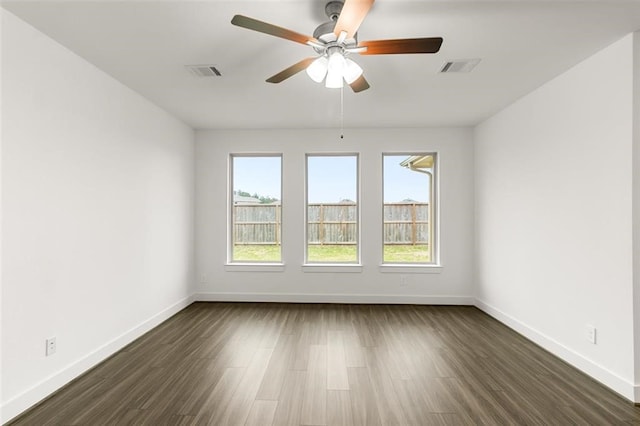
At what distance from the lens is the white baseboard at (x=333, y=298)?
4.77 meters

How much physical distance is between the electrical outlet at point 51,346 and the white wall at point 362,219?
252cm


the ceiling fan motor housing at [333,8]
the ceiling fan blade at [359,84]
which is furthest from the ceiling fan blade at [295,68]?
the ceiling fan blade at [359,84]

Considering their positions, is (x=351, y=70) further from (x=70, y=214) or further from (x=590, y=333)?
(x=590, y=333)

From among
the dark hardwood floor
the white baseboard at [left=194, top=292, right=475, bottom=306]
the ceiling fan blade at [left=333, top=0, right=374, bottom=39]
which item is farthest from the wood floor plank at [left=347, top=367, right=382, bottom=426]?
the ceiling fan blade at [left=333, top=0, right=374, bottom=39]

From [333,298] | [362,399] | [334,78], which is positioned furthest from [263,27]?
[333,298]

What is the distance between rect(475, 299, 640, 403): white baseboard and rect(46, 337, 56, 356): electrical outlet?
13.3ft

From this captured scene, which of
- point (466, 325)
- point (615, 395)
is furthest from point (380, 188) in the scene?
point (615, 395)

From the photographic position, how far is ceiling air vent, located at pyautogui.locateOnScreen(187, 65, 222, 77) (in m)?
2.85

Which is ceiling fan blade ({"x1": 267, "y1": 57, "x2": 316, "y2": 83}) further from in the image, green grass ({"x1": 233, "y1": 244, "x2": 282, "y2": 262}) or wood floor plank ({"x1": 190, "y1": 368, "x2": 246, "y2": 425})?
green grass ({"x1": 233, "y1": 244, "x2": 282, "y2": 262})

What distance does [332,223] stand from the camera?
5055mm

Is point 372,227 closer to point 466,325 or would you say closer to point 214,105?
point 466,325

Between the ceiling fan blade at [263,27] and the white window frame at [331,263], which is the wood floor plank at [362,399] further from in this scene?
the ceiling fan blade at [263,27]

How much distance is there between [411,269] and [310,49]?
332cm

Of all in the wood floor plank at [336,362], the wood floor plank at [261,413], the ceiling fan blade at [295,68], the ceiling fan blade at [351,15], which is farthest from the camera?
the wood floor plank at [336,362]
